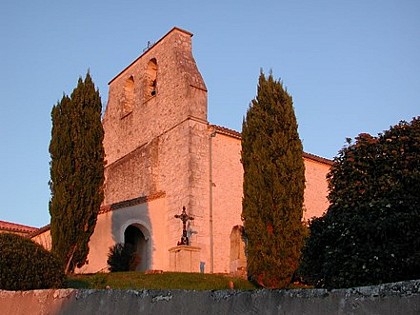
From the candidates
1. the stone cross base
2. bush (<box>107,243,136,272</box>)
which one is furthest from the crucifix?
bush (<box>107,243,136,272</box>)

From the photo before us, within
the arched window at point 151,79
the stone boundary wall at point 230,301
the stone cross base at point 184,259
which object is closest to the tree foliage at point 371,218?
the stone boundary wall at point 230,301

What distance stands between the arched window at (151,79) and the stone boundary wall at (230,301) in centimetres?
2027

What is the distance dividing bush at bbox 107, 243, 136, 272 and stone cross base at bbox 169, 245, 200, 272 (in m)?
2.36

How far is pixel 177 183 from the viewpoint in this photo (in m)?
23.3

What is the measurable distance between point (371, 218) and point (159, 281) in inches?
367

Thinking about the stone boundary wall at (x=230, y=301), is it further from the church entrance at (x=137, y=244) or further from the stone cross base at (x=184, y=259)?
the church entrance at (x=137, y=244)

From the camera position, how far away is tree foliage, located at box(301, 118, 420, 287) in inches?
285

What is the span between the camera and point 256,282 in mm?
17375

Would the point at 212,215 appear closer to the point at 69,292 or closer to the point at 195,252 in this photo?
the point at 195,252

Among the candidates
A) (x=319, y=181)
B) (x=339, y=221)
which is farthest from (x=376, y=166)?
(x=319, y=181)

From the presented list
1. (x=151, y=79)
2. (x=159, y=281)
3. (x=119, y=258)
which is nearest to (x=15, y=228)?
(x=151, y=79)

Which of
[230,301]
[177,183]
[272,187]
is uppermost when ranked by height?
[177,183]

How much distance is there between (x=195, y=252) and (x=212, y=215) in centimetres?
250

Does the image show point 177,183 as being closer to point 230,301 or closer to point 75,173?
point 75,173
